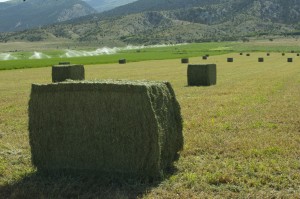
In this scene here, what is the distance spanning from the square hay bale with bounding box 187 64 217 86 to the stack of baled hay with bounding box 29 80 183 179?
2119 cm

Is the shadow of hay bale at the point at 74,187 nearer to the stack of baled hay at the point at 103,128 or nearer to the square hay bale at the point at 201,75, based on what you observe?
the stack of baled hay at the point at 103,128

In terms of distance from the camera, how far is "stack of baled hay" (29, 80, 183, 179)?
9.27 meters

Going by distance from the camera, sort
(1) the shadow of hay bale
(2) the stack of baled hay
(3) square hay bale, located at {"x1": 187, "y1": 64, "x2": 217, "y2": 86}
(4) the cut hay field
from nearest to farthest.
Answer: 1. (1) the shadow of hay bale
2. (4) the cut hay field
3. (2) the stack of baled hay
4. (3) square hay bale, located at {"x1": 187, "y1": 64, "x2": 217, "y2": 86}

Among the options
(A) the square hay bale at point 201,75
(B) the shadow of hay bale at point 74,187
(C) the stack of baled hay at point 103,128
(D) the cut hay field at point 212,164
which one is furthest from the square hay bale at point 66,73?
(B) the shadow of hay bale at point 74,187

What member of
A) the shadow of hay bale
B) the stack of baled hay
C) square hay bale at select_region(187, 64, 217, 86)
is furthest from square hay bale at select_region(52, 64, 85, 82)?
the shadow of hay bale

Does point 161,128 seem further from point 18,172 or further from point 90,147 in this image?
point 18,172

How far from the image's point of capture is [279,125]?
1505 cm

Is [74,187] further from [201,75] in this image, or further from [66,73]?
[66,73]

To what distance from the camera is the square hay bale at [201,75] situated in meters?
31.0

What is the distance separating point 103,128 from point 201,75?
73.2ft

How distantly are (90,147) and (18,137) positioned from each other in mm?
5244

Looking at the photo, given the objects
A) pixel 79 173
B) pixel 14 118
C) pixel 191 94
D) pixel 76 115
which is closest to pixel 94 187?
pixel 79 173

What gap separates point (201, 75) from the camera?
103 feet

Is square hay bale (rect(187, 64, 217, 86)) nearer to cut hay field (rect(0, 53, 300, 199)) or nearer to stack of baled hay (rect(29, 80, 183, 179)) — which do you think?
cut hay field (rect(0, 53, 300, 199))
